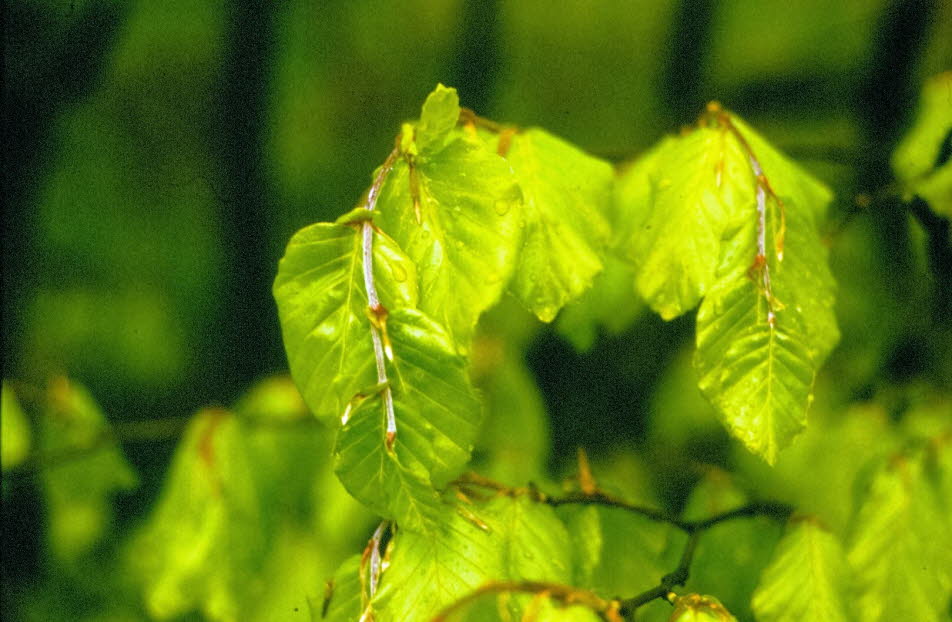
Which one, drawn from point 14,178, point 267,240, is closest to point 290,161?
point 267,240

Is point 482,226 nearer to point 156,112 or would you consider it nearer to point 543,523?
point 543,523

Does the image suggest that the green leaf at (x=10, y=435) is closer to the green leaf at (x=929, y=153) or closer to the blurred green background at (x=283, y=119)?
the blurred green background at (x=283, y=119)

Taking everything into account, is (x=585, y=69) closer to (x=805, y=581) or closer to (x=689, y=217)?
(x=689, y=217)

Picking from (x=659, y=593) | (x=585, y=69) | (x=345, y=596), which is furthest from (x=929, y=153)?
(x=585, y=69)

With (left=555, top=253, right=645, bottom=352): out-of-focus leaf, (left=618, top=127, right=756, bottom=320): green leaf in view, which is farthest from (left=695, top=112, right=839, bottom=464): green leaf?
(left=555, top=253, right=645, bottom=352): out-of-focus leaf

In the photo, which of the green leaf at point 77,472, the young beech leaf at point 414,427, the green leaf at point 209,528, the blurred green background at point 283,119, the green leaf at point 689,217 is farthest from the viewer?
the blurred green background at point 283,119

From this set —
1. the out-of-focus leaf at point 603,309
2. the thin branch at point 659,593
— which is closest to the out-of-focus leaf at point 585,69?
the out-of-focus leaf at point 603,309

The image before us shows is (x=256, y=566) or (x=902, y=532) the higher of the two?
(x=902, y=532)

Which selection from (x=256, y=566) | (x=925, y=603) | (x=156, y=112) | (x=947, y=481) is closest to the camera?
(x=925, y=603)
